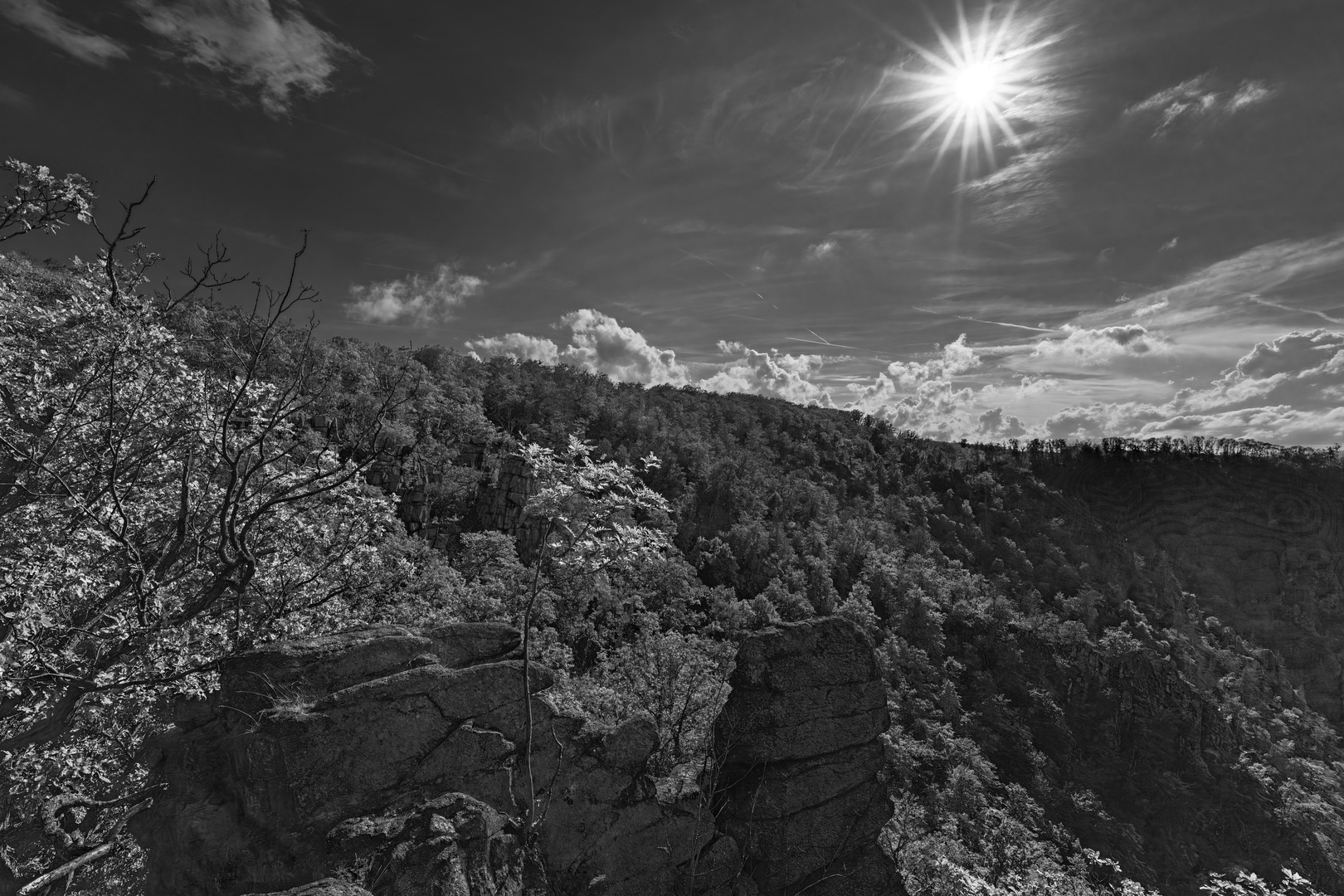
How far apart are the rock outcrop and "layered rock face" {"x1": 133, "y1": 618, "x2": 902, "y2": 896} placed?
1.3 inches

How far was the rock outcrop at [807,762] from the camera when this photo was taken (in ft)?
36.1

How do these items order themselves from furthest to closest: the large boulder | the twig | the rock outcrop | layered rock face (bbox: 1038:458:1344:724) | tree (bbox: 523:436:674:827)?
1. layered rock face (bbox: 1038:458:1344:724)
2. the rock outcrop
3. tree (bbox: 523:436:674:827)
4. the twig
5. the large boulder

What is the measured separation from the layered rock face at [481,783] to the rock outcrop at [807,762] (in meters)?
0.03

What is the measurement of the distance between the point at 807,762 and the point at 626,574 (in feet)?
132

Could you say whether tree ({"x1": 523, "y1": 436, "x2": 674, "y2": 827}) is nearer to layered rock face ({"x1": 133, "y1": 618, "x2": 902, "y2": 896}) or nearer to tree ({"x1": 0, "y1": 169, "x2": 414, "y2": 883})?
layered rock face ({"x1": 133, "y1": 618, "x2": 902, "y2": 896})

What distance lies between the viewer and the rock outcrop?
36.1 feet

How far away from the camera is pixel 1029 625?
107688 millimetres

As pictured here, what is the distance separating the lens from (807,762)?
38.1 feet

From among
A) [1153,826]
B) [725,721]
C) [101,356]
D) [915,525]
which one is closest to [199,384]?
[101,356]

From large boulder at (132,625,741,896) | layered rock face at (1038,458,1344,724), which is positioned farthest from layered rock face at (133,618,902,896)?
layered rock face at (1038,458,1344,724)

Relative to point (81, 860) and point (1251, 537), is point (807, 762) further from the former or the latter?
point (1251, 537)

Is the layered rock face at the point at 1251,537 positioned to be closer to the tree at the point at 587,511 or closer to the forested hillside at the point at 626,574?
the forested hillside at the point at 626,574

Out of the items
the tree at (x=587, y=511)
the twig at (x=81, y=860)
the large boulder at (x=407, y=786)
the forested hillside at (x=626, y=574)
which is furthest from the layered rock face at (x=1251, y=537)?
the twig at (x=81, y=860)

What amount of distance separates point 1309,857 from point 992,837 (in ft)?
221
